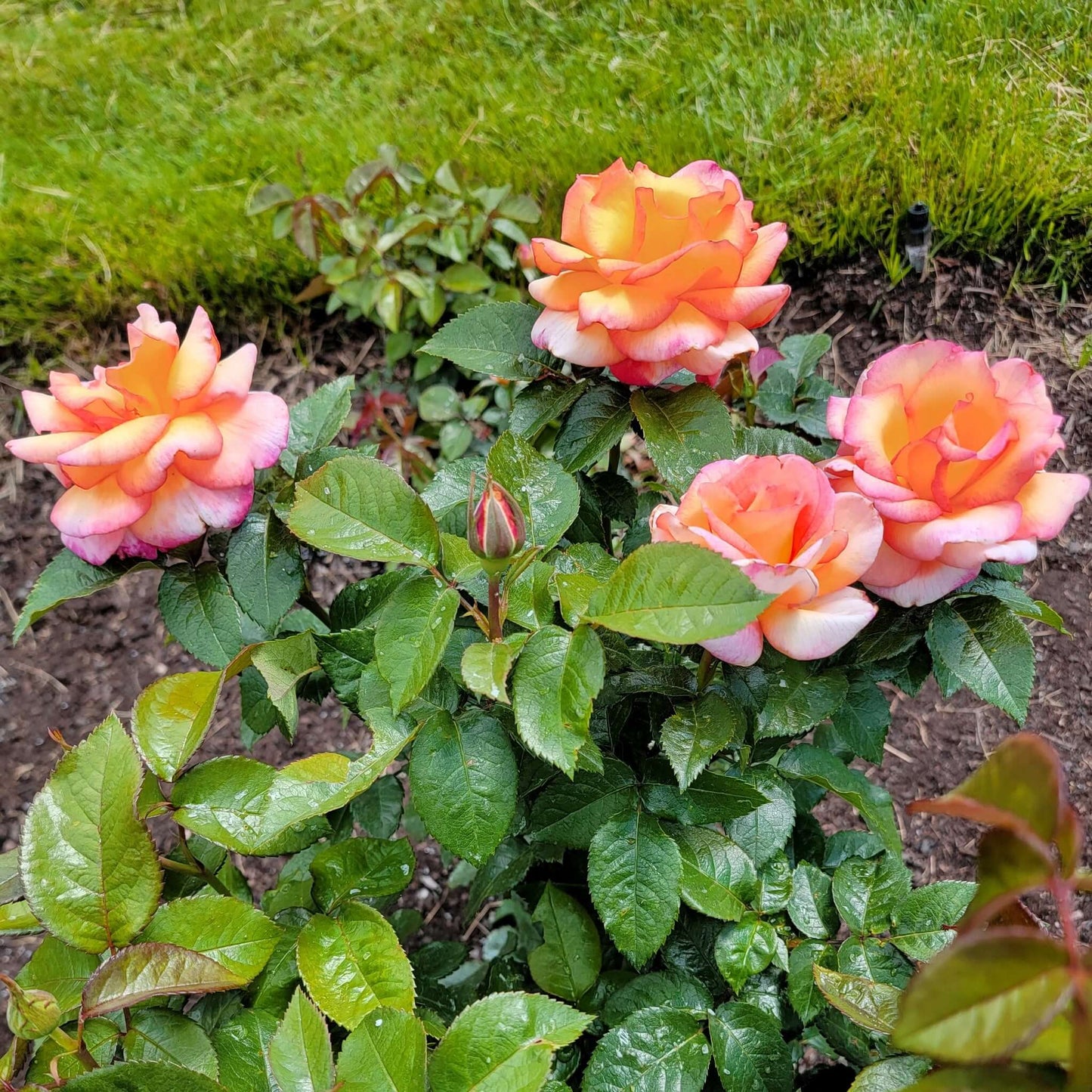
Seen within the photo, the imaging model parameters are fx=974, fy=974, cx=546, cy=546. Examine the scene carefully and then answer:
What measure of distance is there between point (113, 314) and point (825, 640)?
2227 millimetres

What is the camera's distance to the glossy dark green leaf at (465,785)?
702 millimetres

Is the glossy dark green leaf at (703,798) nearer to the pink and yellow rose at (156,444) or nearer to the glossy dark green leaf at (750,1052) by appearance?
the glossy dark green leaf at (750,1052)

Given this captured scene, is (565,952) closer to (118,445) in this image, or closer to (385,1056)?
(385,1056)

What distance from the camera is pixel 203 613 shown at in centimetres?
84

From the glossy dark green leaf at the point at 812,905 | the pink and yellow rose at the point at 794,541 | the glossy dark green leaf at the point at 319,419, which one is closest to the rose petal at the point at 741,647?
the pink and yellow rose at the point at 794,541

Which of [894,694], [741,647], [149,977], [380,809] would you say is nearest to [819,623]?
[741,647]

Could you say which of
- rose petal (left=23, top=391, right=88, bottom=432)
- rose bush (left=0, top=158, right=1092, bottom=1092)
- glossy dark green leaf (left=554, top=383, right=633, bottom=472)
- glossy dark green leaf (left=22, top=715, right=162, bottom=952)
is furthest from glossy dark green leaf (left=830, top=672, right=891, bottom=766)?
rose petal (left=23, top=391, right=88, bottom=432)

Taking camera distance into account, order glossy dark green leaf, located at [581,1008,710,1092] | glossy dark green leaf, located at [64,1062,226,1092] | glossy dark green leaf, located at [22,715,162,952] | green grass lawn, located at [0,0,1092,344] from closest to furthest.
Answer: glossy dark green leaf, located at [64,1062,226,1092] → glossy dark green leaf, located at [22,715,162,952] → glossy dark green leaf, located at [581,1008,710,1092] → green grass lawn, located at [0,0,1092,344]

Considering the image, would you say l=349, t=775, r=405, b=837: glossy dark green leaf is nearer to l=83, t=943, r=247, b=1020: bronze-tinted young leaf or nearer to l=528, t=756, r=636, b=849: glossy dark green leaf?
l=528, t=756, r=636, b=849: glossy dark green leaf

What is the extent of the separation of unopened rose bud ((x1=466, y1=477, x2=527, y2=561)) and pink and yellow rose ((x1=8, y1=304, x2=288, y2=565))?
0.84 ft

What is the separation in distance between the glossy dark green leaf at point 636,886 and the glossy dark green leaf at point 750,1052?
3.6 inches

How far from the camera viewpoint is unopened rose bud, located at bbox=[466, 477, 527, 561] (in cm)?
61

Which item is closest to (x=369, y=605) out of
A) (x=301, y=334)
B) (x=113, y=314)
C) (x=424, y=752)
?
(x=424, y=752)

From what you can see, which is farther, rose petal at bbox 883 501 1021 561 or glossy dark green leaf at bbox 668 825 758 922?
glossy dark green leaf at bbox 668 825 758 922
